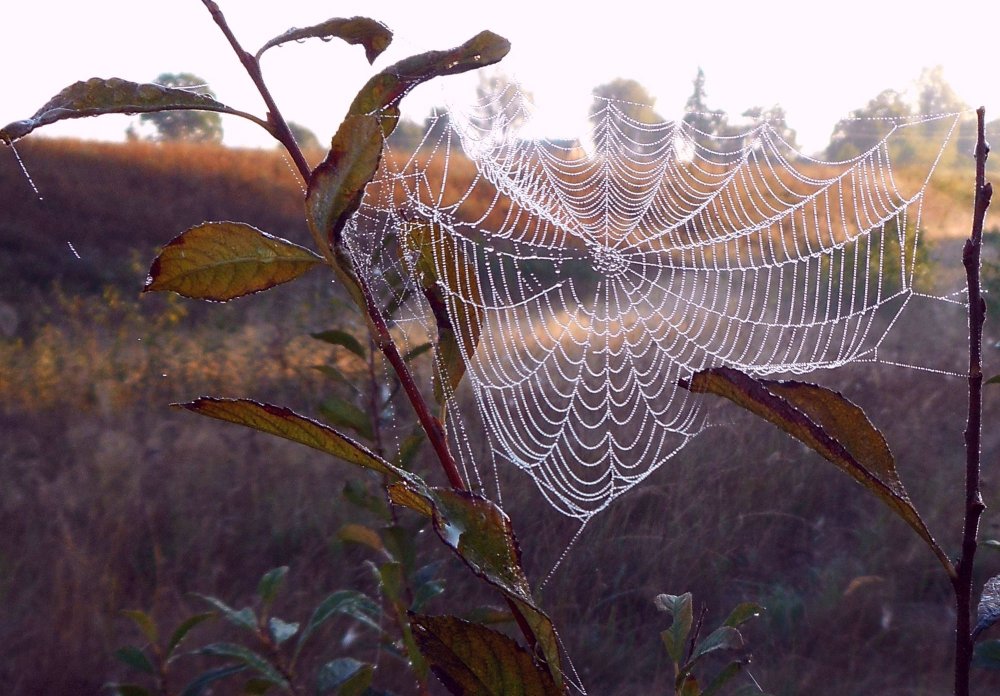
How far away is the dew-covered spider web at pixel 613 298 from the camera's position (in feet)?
8.58

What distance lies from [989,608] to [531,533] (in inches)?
87.7

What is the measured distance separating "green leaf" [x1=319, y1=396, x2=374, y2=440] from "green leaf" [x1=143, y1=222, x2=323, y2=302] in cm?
101

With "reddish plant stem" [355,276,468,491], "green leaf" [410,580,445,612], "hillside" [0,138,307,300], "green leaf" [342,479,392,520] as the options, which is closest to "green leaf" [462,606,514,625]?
"green leaf" [410,580,445,612]

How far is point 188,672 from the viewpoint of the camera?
2309 mm

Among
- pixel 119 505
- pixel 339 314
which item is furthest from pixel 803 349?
pixel 119 505

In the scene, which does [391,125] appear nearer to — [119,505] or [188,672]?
[188,672]

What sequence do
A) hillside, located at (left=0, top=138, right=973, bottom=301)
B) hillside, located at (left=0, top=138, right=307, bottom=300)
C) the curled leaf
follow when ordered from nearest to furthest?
the curled leaf < hillside, located at (left=0, top=138, right=973, bottom=301) < hillside, located at (left=0, top=138, right=307, bottom=300)

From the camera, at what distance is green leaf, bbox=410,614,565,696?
57cm

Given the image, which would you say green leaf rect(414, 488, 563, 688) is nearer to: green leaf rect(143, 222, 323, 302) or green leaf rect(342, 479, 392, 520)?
green leaf rect(143, 222, 323, 302)

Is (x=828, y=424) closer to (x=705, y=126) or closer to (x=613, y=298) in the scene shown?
(x=613, y=298)

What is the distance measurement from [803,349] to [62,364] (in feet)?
12.7

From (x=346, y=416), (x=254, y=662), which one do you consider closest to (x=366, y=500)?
(x=346, y=416)

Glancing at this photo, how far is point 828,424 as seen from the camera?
0.63m

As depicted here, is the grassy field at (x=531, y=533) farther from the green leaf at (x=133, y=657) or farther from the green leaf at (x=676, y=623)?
the green leaf at (x=676, y=623)
